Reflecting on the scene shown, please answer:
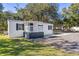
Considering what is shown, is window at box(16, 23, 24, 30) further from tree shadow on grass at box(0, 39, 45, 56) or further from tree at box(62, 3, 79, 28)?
tree at box(62, 3, 79, 28)

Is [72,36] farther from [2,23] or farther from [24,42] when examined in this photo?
[2,23]

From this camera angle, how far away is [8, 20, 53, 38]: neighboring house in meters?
4.55

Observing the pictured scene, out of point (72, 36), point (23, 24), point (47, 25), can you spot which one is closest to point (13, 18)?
point (23, 24)

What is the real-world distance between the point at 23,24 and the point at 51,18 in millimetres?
406

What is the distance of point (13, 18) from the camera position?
458 cm

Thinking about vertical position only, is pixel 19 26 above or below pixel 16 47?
above

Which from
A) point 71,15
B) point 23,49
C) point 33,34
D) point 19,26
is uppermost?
point 71,15

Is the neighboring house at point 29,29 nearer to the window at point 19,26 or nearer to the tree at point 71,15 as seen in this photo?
the window at point 19,26

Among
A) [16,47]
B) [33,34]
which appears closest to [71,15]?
[33,34]

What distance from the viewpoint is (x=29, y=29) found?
459cm

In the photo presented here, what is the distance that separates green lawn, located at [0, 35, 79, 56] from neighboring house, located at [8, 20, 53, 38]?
99mm

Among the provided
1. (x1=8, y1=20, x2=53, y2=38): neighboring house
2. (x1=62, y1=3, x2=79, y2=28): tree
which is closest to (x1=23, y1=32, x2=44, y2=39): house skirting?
(x1=8, y1=20, x2=53, y2=38): neighboring house

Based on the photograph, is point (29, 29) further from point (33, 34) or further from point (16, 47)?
point (16, 47)

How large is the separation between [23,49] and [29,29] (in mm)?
295
